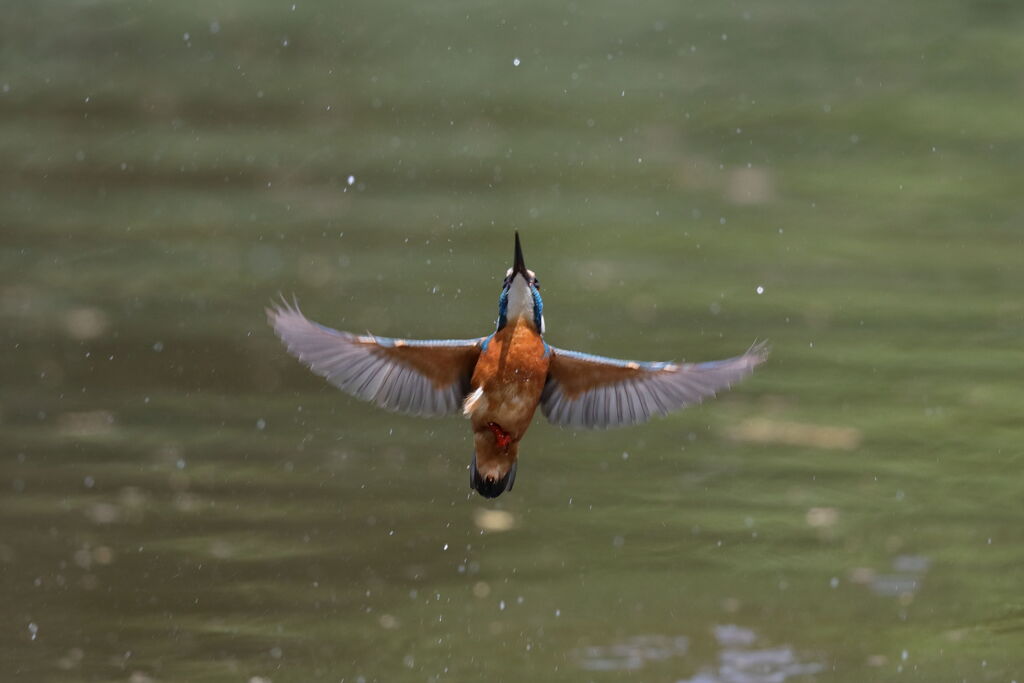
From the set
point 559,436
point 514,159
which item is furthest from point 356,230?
point 559,436

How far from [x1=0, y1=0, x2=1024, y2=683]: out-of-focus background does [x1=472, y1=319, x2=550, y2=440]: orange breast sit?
1.04 meters

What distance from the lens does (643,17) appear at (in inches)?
262

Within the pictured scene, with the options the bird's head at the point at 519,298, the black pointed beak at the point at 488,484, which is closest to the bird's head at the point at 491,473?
the black pointed beak at the point at 488,484

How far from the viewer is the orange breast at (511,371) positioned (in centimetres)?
279

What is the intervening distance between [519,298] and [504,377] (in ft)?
→ 0.49

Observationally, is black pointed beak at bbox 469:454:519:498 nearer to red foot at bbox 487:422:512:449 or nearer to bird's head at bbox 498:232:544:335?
red foot at bbox 487:422:512:449

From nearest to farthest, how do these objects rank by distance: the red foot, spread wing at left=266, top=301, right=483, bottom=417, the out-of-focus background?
spread wing at left=266, top=301, right=483, bottom=417 → the red foot → the out-of-focus background

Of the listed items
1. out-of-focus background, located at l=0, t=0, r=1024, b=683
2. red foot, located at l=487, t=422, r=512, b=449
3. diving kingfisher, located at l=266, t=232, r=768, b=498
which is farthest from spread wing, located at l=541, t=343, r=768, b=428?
out-of-focus background, located at l=0, t=0, r=1024, b=683

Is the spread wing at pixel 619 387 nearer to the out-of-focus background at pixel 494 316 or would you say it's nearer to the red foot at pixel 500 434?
the red foot at pixel 500 434

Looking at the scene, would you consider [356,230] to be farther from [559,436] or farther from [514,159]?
[559,436]

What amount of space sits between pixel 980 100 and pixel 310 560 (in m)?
→ 3.85

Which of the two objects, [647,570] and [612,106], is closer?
[647,570]

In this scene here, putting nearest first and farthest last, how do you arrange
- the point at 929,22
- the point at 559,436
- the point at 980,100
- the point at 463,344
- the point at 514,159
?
the point at 463,344, the point at 559,436, the point at 514,159, the point at 980,100, the point at 929,22

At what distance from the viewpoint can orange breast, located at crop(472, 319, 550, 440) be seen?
9.16ft
